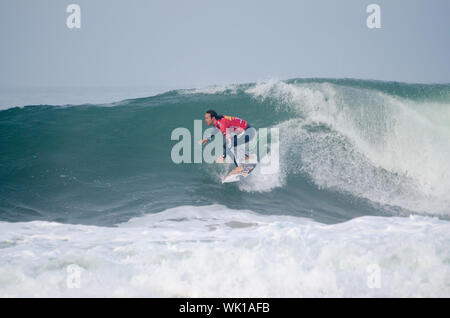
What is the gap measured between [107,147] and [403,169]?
24.1ft

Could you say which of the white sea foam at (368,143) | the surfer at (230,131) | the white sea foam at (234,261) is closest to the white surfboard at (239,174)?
the surfer at (230,131)

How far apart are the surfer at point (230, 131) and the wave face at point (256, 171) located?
662 millimetres

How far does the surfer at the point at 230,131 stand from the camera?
7406 mm

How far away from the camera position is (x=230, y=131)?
24.7 ft

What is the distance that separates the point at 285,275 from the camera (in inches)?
135

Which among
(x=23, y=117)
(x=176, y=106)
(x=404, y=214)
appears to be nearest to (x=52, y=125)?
(x=23, y=117)

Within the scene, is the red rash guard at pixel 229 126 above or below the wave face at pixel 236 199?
above

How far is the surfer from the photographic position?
24.3ft

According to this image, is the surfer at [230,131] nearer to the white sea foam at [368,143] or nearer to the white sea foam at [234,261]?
the white sea foam at [368,143]

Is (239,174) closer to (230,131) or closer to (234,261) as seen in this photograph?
(230,131)

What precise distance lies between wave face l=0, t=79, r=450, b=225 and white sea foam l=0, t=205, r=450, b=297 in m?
1.55

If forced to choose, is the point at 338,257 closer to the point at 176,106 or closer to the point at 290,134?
the point at 290,134

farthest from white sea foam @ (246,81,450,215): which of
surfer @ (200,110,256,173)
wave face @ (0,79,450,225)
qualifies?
surfer @ (200,110,256,173)

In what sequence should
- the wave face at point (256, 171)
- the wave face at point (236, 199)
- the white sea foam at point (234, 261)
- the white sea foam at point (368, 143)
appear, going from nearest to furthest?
1. the white sea foam at point (234, 261)
2. the wave face at point (236, 199)
3. the wave face at point (256, 171)
4. the white sea foam at point (368, 143)
